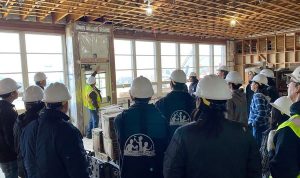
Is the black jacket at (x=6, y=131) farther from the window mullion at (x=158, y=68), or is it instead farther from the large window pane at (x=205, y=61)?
the large window pane at (x=205, y=61)

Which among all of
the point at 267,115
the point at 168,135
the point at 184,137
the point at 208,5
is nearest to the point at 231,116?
the point at 267,115

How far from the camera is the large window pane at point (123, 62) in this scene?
27.5ft

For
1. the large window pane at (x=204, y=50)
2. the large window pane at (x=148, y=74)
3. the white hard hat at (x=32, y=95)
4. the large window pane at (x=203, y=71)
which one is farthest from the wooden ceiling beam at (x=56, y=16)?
the large window pane at (x=203, y=71)

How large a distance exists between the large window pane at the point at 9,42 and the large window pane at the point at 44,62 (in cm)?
36

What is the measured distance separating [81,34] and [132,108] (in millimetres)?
5166

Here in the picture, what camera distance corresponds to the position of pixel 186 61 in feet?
34.9

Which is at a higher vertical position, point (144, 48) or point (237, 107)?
point (144, 48)

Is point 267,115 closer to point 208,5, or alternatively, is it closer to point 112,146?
point 112,146

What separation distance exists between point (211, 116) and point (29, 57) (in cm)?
622

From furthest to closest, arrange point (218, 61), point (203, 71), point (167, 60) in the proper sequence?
point (218, 61) → point (203, 71) → point (167, 60)

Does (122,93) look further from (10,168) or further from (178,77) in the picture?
(10,168)

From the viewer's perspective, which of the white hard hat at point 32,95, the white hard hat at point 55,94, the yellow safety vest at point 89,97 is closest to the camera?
the white hard hat at point 55,94

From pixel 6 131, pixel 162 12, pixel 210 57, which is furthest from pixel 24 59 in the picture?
pixel 210 57

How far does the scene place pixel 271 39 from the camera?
11570mm
